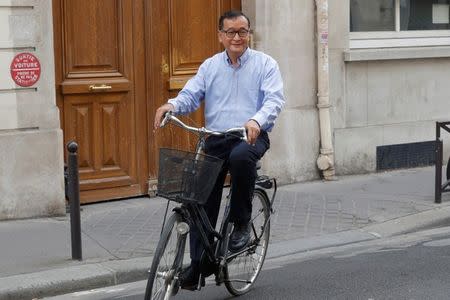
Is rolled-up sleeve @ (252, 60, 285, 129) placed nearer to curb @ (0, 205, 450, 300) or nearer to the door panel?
curb @ (0, 205, 450, 300)

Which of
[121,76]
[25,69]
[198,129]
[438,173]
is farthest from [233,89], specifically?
[438,173]

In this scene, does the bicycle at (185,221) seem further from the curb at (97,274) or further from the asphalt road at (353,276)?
the curb at (97,274)

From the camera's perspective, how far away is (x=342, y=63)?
10797 mm

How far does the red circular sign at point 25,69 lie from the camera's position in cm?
837

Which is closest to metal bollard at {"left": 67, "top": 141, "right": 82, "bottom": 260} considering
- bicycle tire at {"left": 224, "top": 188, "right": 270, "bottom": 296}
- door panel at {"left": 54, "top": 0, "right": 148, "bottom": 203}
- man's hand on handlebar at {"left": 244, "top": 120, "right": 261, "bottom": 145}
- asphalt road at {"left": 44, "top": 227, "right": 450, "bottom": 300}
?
asphalt road at {"left": 44, "top": 227, "right": 450, "bottom": 300}

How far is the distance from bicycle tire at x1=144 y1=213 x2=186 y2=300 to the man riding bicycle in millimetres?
283

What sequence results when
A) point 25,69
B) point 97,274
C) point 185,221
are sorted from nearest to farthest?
point 185,221
point 97,274
point 25,69

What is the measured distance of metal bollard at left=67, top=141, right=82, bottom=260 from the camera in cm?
683

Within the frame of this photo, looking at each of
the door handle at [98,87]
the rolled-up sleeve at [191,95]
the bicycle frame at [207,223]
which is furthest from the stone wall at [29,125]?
the bicycle frame at [207,223]

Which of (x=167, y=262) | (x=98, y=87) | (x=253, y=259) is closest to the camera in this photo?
(x=167, y=262)

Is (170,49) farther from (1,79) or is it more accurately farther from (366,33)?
(366,33)

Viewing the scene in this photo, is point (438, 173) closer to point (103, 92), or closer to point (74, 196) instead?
point (103, 92)

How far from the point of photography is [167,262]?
17.1 feet

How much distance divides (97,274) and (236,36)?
2.27m
